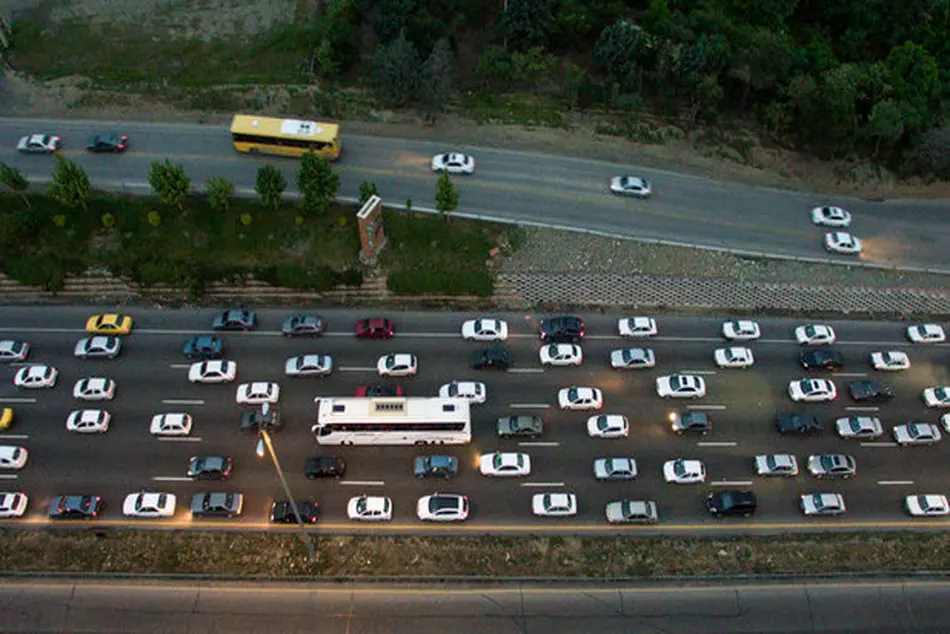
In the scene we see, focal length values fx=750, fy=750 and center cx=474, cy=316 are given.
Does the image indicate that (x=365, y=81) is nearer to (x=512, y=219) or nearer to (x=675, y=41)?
(x=512, y=219)

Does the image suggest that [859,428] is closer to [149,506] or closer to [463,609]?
[463,609]

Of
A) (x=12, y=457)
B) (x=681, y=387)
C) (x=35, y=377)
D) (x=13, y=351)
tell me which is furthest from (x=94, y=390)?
(x=681, y=387)

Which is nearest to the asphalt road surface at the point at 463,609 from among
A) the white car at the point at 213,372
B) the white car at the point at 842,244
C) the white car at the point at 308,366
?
the white car at the point at 213,372

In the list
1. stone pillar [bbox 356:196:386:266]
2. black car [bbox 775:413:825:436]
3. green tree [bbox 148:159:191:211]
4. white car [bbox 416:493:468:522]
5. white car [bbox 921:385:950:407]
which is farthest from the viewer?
green tree [bbox 148:159:191:211]

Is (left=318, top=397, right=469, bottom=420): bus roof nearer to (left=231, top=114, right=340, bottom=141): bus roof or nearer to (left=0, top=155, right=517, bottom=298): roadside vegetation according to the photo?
(left=0, top=155, right=517, bottom=298): roadside vegetation

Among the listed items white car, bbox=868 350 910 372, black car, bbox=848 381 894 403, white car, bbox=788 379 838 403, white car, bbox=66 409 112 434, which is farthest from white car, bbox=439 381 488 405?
white car, bbox=868 350 910 372

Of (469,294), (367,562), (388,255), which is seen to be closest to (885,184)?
(469,294)
